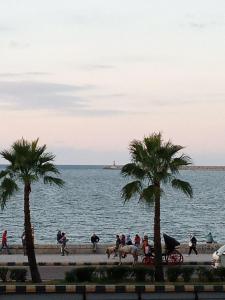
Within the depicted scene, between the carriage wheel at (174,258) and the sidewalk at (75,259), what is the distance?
53cm

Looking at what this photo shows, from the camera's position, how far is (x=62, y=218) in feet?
344

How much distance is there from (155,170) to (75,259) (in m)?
10.7

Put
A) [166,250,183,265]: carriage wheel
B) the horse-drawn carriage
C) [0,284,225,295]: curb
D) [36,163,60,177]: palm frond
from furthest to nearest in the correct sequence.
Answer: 1. [166,250,183,265]: carriage wheel
2. the horse-drawn carriage
3. [36,163,60,177]: palm frond
4. [0,284,225,295]: curb

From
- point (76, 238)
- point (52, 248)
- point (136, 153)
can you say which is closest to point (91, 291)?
point (136, 153)

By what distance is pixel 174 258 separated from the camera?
119 feet

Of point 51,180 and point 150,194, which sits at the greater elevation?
point 51,180

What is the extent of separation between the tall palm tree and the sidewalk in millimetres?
7863

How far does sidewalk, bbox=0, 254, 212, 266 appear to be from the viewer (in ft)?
120

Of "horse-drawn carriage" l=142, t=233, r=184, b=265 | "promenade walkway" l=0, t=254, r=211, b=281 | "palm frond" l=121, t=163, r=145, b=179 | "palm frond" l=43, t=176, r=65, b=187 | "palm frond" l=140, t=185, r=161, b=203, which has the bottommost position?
"promenade walkway" l=0, t=254, r=211, b=281

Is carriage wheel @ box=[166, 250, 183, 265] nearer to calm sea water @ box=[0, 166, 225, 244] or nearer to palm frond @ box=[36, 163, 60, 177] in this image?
palm frond @ box=[36, 163, 60, 177]

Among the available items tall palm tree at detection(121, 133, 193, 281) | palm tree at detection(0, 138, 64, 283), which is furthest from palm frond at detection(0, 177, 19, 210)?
tall palm tree at detection(121, 133, 193, 281)

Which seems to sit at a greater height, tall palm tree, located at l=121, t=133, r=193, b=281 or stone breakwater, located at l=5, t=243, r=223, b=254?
tall palm tree, located at l=121, t=133, r=193, b=281

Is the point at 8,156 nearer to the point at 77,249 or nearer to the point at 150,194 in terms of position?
the point at 150,194

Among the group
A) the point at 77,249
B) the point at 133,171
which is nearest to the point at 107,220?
the point at 77,249
